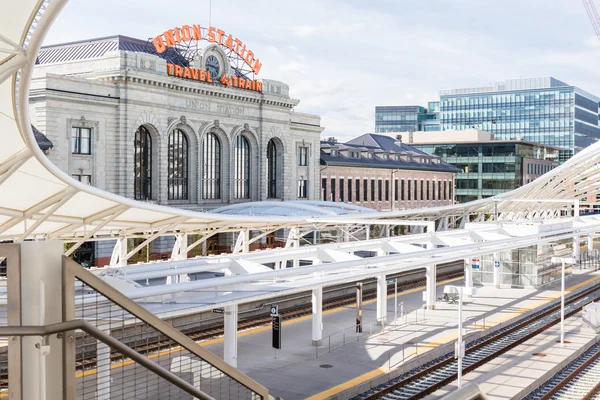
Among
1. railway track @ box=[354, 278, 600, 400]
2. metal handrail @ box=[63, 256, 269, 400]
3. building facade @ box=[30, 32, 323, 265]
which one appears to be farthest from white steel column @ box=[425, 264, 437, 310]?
metal handrail @ box=[63, 256, 269, 400]

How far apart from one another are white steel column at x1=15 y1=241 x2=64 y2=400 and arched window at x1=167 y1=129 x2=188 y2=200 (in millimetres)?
50422

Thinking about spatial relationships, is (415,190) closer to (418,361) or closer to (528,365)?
(528,365)

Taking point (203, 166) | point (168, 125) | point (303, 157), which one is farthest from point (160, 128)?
point (303, 157)

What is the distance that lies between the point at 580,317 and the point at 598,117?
14130 cm

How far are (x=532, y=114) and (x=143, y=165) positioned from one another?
118 m

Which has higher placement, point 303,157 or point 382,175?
point 303,157

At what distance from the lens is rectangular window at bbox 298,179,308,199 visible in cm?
6719

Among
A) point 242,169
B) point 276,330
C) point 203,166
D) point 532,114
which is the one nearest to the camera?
point 276,330

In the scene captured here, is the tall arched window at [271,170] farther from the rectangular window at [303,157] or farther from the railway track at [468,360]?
the railway track at [468,360]

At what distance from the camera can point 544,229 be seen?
4247 cm

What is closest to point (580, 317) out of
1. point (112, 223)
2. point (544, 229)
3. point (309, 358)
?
point (544, 229)

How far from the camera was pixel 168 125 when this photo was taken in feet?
169

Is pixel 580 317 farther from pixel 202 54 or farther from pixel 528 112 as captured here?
pixel 528 112

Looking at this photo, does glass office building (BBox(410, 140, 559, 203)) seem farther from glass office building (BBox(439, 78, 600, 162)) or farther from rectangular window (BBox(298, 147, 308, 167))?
rectangular window (BBox(298, 147, 308, 167))
